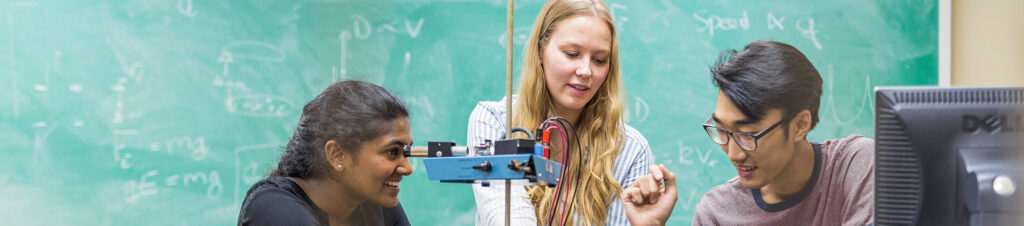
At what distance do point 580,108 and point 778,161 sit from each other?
1.40ft

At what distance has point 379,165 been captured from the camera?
4.90 feet

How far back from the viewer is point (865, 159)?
151 centimetres

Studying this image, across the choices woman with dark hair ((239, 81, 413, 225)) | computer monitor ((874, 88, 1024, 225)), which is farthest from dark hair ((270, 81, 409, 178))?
computer monitor ((874, 88, 1024, 225))

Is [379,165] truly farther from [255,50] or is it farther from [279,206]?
[255,50]

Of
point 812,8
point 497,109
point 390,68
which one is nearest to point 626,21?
point 812,8

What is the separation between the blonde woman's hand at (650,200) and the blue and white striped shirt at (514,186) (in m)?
0.16

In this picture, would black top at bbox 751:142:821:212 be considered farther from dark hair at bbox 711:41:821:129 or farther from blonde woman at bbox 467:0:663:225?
blonde woman at bbox 467:0:663:225

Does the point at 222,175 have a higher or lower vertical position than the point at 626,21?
lower

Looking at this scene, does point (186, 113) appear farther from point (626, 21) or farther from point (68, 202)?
point (626, 21)

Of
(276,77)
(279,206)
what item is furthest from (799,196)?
(276,77)

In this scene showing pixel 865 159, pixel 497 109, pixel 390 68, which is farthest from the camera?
pixel 390 68

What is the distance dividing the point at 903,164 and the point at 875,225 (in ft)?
0.27

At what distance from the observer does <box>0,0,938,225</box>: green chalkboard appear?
1.92 m

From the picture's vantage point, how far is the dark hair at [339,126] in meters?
1.50
